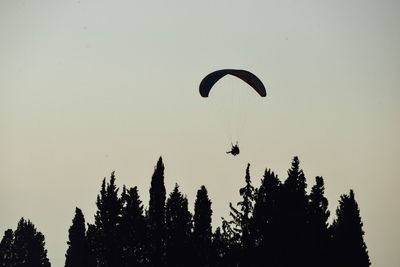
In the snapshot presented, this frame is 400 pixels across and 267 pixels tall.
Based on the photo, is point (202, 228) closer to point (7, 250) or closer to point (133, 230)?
point (133, 230)

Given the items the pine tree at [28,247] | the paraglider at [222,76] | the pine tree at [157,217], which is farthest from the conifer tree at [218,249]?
the pine tree at [28,247]

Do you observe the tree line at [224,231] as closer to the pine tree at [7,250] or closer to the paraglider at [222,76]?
the paraglider at [222,76]

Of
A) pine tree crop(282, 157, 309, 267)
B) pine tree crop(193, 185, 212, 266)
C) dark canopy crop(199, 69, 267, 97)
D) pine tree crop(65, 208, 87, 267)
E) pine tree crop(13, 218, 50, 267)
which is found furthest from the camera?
pine tree crop(13, 218, 50, 267)

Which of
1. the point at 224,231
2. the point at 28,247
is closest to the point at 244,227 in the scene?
the point at 224,231

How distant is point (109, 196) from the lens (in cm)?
6338

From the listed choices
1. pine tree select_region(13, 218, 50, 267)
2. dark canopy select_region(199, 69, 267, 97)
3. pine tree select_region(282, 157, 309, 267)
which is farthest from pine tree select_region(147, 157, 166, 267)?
pine tree select_region(13, 218, 50, 267)

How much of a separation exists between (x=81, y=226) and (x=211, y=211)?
14399 mm

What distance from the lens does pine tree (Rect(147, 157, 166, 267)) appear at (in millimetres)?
58188

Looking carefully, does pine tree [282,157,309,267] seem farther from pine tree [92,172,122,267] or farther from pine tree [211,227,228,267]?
pine tree [92,172,122,267]

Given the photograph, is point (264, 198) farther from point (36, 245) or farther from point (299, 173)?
point (36, 245)

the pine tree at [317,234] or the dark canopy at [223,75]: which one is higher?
the dark canopy at [223,75]

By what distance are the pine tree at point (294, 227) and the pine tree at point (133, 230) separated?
15758mm

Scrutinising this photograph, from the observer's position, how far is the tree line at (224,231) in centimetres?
4759

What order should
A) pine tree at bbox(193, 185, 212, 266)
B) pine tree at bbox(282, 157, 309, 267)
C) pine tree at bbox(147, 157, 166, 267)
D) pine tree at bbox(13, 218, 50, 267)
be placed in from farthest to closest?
pine tree at bbox(13, 218, 50, 267) → pine tree at bbox(193, 185, 212, 266) → pine tree at bbox(147, 157, 166, 267) → pine tree at bbox(282, 157, 309, 267)
